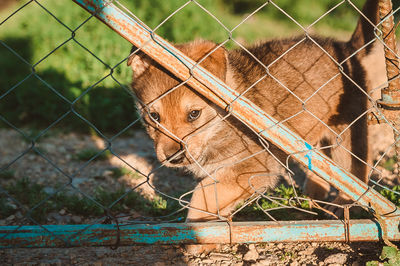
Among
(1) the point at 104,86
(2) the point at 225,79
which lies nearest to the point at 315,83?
(2) the point at 225,79

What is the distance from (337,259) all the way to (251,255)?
0.44 m

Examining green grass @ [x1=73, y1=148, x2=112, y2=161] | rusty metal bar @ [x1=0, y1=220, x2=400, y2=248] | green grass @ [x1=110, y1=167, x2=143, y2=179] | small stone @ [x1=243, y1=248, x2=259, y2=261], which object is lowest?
small stone @ [x1=243, y1=248, x2=259, y2=261]

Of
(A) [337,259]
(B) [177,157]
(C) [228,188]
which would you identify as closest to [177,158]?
(B) [177,157]

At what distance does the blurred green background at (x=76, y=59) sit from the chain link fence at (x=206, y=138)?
0.03m

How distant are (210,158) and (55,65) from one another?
3.25 m

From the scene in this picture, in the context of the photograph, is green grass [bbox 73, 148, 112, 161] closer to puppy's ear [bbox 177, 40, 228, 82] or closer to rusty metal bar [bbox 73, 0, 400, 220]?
puppy's ear [bbox 177, 40, 228, 82]

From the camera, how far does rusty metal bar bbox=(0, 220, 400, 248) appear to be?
1828 millimetres

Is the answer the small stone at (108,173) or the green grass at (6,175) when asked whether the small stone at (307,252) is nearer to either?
the small stone at (108,173)

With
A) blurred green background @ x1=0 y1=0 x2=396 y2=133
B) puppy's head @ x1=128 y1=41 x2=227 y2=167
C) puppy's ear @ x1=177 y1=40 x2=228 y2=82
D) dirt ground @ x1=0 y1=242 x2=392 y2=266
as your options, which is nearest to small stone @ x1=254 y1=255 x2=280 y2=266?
dirt ground @ x1=0 y1=242 x2=392 y2=266

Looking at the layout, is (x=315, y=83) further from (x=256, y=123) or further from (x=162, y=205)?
(x=162, y=205)

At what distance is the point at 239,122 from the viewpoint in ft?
8.27

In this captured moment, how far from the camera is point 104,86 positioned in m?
4.68

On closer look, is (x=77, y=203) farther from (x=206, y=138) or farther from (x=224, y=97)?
(x=224, y=97)

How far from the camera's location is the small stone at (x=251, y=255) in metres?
2.20
